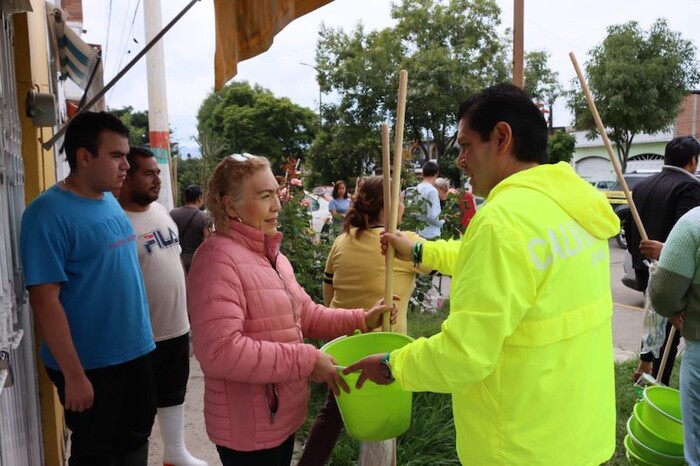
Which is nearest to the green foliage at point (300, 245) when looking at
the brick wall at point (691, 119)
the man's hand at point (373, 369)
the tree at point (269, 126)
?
the man's hand at point (373, 369)

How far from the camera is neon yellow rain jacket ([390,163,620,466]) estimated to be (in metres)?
1.39

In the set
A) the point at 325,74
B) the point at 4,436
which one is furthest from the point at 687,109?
the point at 4,436

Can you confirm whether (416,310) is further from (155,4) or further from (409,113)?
(409,113)

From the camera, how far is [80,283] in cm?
224

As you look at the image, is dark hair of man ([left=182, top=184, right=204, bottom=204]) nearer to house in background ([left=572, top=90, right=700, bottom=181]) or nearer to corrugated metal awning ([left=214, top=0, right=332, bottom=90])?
corrugated metal awning ([left=214, top=0, right=332, bottom=90])

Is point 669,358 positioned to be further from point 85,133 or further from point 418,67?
point 418,67

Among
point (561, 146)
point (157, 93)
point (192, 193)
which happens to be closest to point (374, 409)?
point (192, 193)

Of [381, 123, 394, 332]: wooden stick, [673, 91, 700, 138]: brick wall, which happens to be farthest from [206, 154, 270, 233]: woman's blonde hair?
[673, 91, 700, 138]: brick wall

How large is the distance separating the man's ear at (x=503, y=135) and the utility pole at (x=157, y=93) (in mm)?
6420

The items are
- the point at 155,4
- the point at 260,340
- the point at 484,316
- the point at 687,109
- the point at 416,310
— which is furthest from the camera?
the point at 687,109

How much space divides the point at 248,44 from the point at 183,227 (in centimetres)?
384

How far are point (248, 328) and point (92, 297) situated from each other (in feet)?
2.68

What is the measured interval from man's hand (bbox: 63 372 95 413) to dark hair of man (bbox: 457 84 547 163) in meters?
1.75

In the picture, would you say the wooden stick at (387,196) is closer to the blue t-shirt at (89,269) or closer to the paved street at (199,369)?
the blue t-shirt at (89,269)
